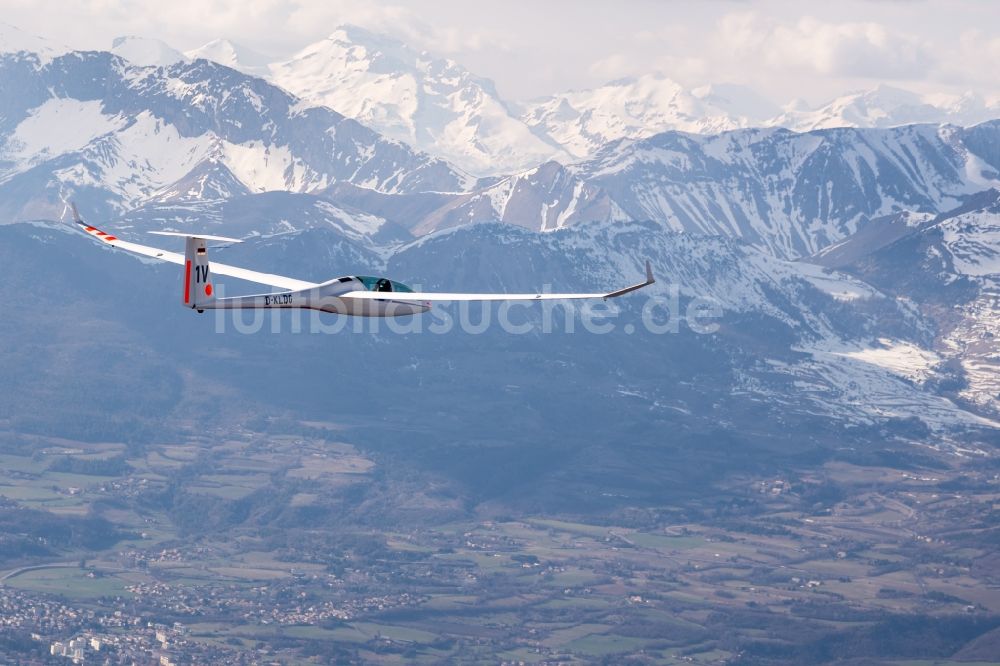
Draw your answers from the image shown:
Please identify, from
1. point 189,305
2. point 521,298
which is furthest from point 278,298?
point 521,298

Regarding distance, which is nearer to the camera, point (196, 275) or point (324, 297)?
point (324, 297)

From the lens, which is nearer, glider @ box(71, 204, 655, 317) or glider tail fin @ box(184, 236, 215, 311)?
glider @ box(71, 204, 655, 317)

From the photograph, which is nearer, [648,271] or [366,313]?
[648,271]

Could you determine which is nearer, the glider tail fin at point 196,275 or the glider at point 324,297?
the glider at point 324,297

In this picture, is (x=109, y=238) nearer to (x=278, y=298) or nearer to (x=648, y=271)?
(x=278, y=298)

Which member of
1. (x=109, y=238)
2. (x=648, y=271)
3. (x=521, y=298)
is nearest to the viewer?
(x=648, y=271)

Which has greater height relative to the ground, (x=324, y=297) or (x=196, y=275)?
(x=196, y=275)

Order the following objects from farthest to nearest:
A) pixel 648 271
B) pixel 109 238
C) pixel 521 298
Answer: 1. pixel 109 238
2. pixel 521 298
3. pixel 648 271
